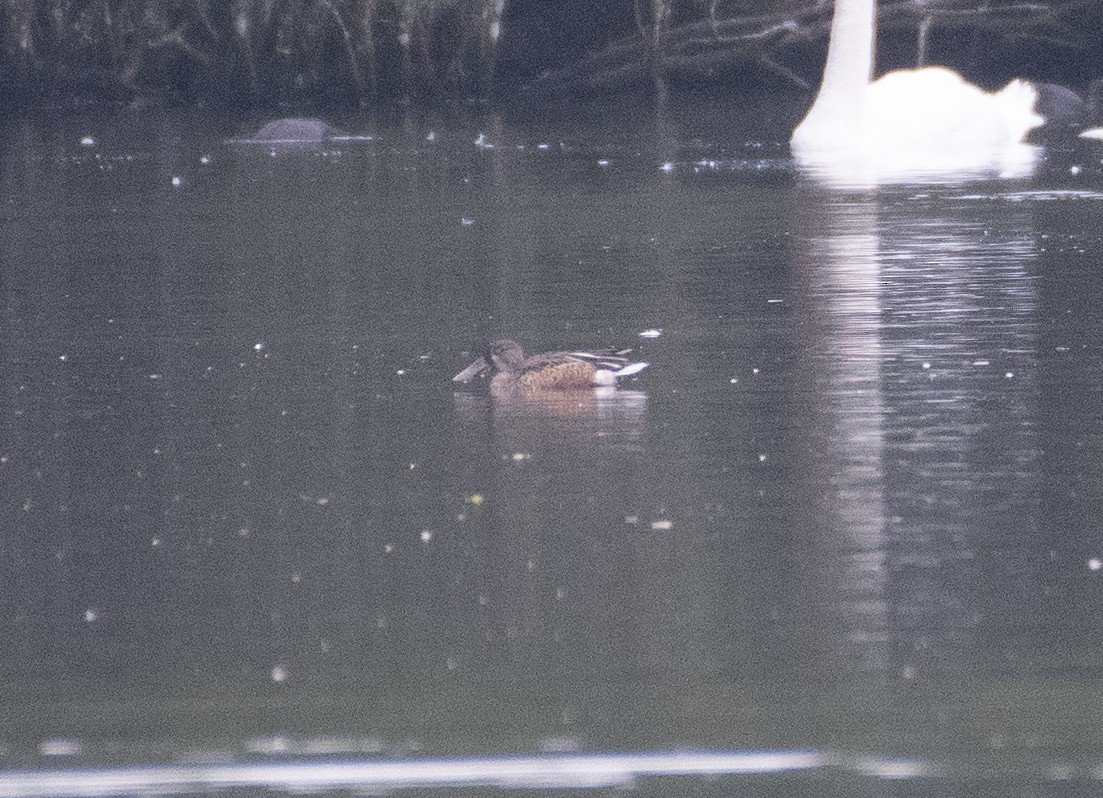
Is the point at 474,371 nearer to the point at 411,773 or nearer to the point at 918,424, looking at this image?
the point at 918,424

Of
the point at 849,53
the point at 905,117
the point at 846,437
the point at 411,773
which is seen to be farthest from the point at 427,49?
the point at 411,773

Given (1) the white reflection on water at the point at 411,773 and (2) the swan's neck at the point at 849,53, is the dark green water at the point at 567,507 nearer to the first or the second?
(1) the white reflection on water at the point at 411,773

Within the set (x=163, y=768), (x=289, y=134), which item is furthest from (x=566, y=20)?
(x=163, y=768)

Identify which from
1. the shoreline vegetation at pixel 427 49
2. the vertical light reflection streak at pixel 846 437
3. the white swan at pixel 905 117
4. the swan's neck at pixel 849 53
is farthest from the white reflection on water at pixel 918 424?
the shoreline vegetation at pixel 427 49

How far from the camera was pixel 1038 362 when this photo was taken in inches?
344

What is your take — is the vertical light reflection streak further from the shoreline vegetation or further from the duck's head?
the shoreline vegetation

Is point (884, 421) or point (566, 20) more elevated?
point (566, 20)

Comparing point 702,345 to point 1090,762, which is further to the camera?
point 702,345

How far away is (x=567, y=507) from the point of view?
21.2 feet

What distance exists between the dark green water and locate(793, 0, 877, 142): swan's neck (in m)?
8.47

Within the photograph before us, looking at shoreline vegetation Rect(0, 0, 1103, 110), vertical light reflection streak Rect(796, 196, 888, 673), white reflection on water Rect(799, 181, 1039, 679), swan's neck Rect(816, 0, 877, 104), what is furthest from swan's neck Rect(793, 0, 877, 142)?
shoreline vegetation Rect(0, 0, 1103, 110)

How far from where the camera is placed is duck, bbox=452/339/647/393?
842 centimetres

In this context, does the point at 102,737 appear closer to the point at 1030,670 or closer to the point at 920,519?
the point at 1030,670

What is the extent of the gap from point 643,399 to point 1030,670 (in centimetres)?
347
